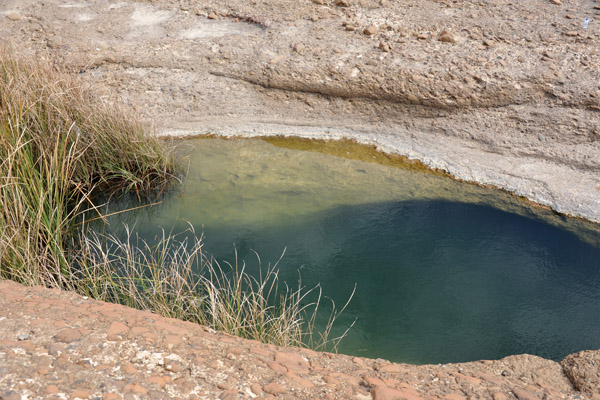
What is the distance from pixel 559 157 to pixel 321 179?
7.07ft

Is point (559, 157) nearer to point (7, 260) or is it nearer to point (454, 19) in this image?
point (454, 19)

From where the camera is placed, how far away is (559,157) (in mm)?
4762

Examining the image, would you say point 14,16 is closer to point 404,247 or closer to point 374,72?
point 374,72

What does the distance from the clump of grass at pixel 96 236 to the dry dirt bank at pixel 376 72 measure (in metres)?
0.77

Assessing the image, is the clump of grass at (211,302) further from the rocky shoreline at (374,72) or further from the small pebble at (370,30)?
the small pebble at (370,30)

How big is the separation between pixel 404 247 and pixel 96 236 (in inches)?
88.1

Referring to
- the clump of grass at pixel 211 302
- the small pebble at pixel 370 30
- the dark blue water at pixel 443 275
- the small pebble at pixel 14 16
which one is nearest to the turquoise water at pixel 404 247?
the dark blue water at pixel 443 275

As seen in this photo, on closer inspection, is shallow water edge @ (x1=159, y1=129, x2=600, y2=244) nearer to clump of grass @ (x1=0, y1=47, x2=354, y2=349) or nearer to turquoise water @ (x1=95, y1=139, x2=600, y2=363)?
turquoise water @ (x1=95, y1=139, x2=600, y2=363)

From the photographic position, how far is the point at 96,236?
12.3 feet

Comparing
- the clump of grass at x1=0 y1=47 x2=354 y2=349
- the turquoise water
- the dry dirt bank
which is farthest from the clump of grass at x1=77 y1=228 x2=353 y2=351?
the dry dirt bank

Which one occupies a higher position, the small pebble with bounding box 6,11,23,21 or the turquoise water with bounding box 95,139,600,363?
the small pebble with bounding box 6,11,23,21

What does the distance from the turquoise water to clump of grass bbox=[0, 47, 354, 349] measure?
28cm

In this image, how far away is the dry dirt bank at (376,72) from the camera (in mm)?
4887

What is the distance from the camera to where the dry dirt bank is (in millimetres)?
4887
